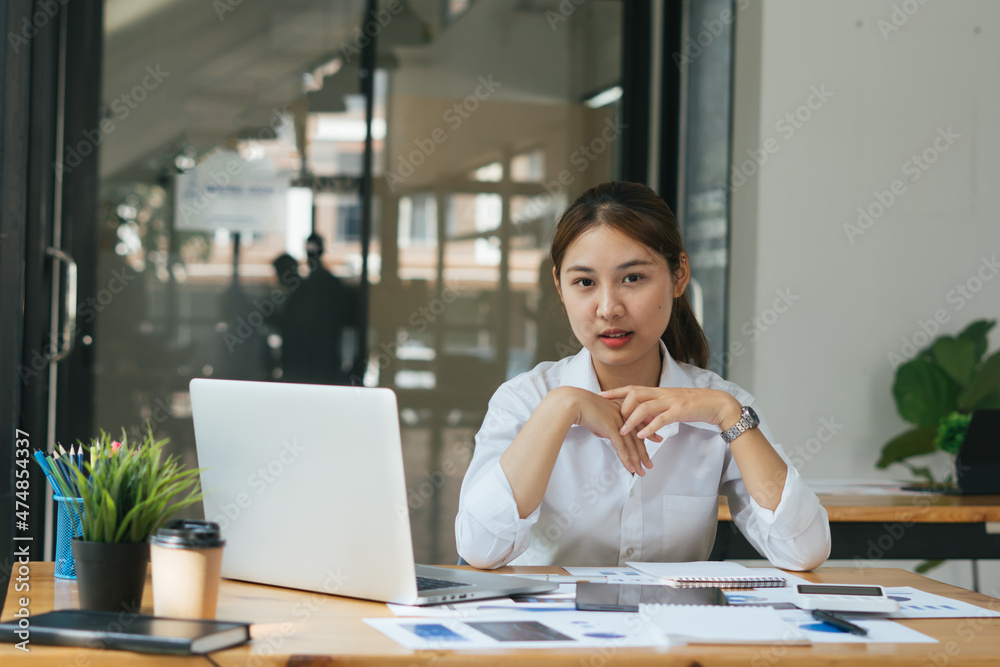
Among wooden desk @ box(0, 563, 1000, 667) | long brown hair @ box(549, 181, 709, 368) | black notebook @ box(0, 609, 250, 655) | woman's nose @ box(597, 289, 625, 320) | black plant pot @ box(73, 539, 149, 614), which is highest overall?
long brown hair @ box(549, 181, 709, 368)

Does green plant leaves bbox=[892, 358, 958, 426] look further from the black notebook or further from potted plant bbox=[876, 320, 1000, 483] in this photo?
the black notebook

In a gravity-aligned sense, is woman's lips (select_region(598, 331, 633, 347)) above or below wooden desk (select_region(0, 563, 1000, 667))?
above

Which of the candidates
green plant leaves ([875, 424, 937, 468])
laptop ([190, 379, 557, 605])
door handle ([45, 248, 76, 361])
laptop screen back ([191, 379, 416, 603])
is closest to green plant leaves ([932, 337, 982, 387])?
green plant leaves ([875, 424, 937, 468])

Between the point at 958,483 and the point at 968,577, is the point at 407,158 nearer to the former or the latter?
the point at 958,483

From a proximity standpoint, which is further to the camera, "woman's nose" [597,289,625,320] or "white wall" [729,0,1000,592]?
"white wall" [729,0,1000,592]

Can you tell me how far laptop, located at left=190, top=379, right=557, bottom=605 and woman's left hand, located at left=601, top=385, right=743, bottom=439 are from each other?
36 centimetres

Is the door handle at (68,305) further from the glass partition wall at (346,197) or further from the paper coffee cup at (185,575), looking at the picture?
the paper coffee cup at (185,575)

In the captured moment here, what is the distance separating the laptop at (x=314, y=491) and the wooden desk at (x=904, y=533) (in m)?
1.17

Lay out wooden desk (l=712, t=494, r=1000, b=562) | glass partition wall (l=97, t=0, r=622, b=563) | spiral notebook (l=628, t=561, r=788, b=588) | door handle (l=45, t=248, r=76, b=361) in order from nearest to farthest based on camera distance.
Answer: spiral notebook (l=628, t=561, r=788, b=588), wooden desk (l=712, t=494, r=1000, b=562), door handle (l=45, t=248, r=76, b=361), glass partition wall (l=97, t=0, r=622, b=563)

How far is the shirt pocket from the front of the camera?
5.74ft

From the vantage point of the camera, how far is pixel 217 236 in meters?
3.47

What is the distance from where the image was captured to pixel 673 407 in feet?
5.23

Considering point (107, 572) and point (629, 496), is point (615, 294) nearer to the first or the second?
point (629, 496)

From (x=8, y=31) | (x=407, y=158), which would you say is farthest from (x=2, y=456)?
(x=407, y=158)
